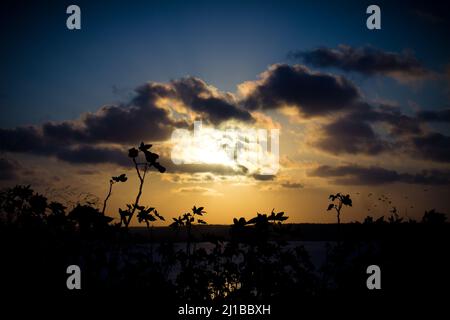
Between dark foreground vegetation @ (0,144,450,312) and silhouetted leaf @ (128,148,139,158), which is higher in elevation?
silhouetted leaf @ (128,148,139,158)

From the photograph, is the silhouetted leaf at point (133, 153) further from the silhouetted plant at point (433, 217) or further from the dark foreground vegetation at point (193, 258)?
the silhouetted plant at point (433, 217)

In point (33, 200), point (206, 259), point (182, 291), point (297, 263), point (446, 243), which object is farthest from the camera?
point (206, 259)

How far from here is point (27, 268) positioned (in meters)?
5.75

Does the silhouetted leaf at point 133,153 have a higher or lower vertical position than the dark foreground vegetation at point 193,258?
higher

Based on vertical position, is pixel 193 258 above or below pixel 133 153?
below

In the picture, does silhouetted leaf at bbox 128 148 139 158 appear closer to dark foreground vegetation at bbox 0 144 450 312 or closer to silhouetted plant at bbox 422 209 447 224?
dark foreground vegetation at bbox 0 144 450 312

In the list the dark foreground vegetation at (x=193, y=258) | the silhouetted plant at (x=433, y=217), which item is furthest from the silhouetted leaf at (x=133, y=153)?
the silhouetted plant at (x=433, y=217)

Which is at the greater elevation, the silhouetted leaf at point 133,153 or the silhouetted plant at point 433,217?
the silhouetted leaf at point 133,153

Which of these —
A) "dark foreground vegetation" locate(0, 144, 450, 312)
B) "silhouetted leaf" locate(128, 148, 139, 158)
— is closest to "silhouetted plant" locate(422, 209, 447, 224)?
"dark foreground vegetation" locate(0, 144, 450, 312)

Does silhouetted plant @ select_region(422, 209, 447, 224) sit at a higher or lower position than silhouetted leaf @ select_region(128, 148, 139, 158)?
lower

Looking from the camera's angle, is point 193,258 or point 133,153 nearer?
point 133,153

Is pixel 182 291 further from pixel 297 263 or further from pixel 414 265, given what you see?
pixel 414 265
